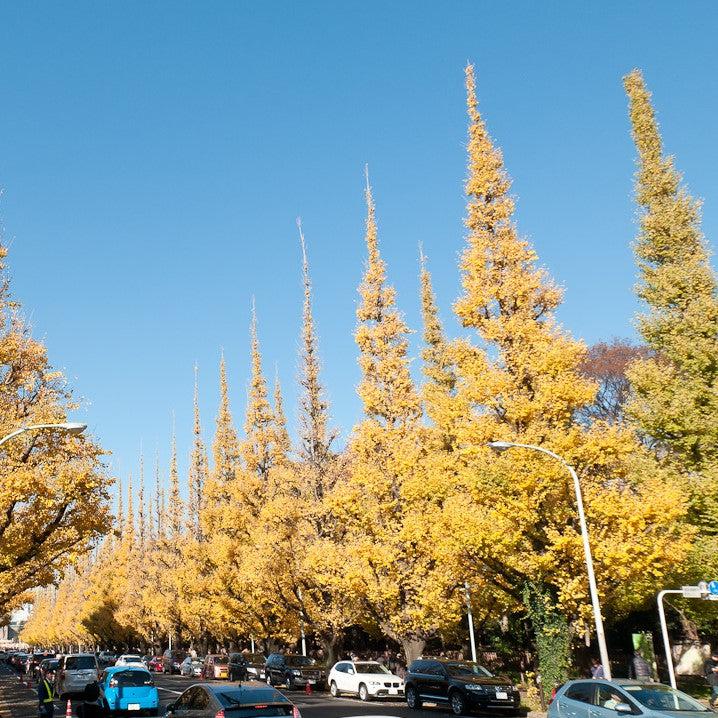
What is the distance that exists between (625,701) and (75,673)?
24107mm

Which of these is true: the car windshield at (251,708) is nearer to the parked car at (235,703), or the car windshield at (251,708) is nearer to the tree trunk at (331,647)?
the parked car at (235,703)

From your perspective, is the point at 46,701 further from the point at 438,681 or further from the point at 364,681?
the point at 364,681

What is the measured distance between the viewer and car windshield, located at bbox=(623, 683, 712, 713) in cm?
1226

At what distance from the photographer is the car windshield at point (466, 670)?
23.5 metres

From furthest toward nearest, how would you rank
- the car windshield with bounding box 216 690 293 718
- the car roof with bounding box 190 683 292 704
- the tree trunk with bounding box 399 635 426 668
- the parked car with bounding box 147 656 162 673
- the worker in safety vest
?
the parked car with bounding box 147 656 162 673, the tree trunk with bounding box 399 635 426 668, the worker in safety vest, the car roof with bounding box 190 683 292 704, the car windshield with bounding box 216 690 293 718

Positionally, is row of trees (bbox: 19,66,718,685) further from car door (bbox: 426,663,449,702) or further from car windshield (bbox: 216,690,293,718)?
car windshield (bbox: 216,690,293,718)

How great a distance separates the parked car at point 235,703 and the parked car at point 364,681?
59.8 feet

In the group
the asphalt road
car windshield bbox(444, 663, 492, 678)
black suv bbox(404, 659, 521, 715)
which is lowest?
the asphalt road

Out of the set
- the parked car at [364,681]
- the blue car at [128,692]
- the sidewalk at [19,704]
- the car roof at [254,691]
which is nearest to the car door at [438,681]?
the parked car at [364,681]

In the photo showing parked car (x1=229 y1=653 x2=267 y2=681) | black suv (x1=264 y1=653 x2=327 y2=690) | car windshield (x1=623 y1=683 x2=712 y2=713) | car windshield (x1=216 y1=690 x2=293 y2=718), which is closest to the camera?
car windshield (x1=216 y1=690 x2=293 y2=718)

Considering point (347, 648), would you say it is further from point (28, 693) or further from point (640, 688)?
point (640, 688)

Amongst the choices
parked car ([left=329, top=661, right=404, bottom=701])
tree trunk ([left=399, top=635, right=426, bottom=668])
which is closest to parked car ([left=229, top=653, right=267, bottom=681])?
parked car ([left=329, top=661, right=404, bottom=701])

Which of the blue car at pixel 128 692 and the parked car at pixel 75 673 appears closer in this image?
the blue car at pixel 128 692

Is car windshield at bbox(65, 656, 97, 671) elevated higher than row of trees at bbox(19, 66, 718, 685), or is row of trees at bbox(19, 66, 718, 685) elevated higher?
row of trees at bbox(19, 66, 718, 685)
